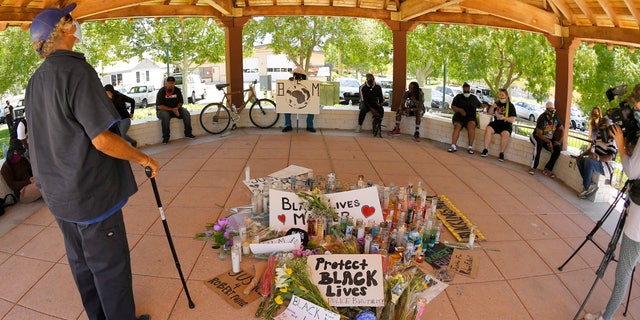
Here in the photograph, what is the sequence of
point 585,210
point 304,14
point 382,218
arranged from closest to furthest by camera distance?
point 382,218 < point 585,210 < point 304,14

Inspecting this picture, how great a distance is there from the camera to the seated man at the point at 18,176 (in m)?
4.67

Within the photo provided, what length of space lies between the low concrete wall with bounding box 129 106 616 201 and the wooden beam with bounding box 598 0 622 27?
6.54 ft

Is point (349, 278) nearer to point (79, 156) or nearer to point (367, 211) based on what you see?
point (367, 211)

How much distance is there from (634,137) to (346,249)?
224cm

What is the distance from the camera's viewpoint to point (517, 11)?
679cm

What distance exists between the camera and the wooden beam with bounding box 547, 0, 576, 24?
21.7 ft

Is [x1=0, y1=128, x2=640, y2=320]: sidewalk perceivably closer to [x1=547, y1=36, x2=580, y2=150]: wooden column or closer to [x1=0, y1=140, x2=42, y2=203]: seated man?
[x1=0, y1=140, x2=42, y2=203]: seated man

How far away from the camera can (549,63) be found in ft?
49.2

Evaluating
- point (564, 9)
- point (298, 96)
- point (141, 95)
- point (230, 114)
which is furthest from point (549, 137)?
point (141, 95)

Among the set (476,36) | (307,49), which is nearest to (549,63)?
(476,36)

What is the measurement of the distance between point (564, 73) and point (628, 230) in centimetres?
557

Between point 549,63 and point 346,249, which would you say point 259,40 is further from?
point 346,249

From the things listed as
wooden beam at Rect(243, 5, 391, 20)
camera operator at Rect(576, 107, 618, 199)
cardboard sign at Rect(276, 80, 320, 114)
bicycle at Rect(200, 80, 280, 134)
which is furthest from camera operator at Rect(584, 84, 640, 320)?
bicycle at Rect(200, 80, 280, 134)

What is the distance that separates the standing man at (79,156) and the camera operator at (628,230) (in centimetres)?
301
